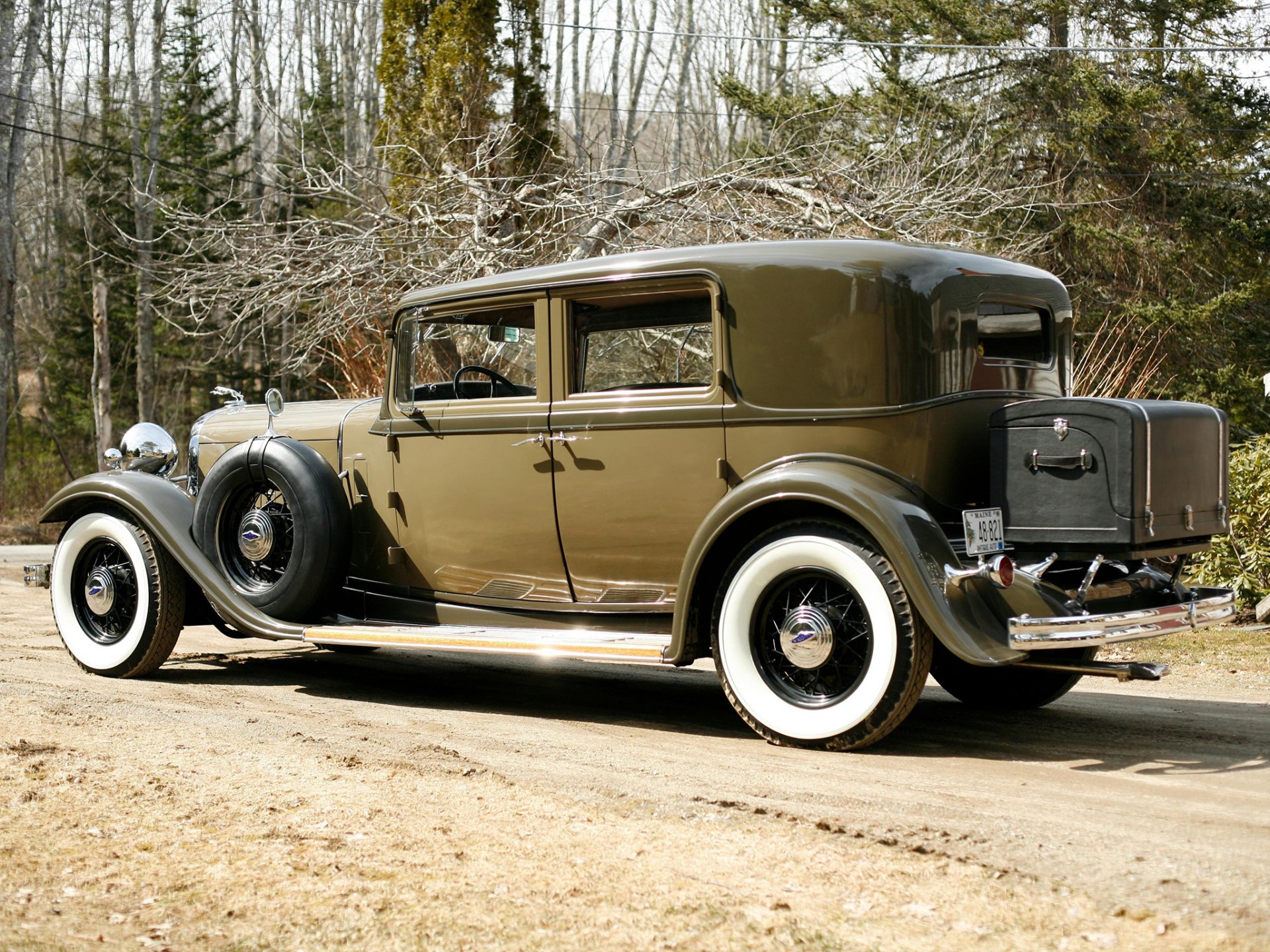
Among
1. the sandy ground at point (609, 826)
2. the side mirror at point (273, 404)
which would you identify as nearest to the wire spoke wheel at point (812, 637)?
the sandy ground at point (609, 826)

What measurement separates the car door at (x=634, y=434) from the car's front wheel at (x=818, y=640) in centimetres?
45

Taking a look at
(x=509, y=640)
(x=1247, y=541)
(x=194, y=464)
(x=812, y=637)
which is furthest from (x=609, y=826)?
(x=1247, y=541)

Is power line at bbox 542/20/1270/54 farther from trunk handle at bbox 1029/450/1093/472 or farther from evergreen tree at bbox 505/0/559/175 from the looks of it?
trunk handle at bbox 1029/450/1093/472

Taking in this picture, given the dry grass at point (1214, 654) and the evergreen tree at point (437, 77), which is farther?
the evergreen tree at point (437, 77)

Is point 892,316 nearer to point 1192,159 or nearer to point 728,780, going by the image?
point 728,780

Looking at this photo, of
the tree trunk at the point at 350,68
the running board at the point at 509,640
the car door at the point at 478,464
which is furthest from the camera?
the tree trunk at the point at 350,68

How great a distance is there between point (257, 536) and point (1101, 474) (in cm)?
400

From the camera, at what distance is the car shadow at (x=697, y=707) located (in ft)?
16.3

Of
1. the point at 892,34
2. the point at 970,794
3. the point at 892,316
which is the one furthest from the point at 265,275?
the point at 970,794

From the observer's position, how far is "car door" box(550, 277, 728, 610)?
17.4ft

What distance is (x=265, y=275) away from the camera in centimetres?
1522

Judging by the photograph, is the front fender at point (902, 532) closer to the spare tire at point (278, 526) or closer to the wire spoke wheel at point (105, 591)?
the spare tire at point (278, 526)

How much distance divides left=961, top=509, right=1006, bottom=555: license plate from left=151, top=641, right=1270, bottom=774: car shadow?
811 mm

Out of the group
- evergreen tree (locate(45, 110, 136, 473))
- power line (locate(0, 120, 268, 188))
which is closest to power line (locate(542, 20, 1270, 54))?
power line (locate(0, 120, 268, 188))
